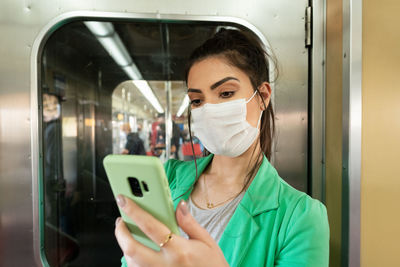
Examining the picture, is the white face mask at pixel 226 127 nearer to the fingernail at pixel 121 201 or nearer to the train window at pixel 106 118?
the fingernail at pixel 121 201

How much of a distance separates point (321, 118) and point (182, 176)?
3.07ft

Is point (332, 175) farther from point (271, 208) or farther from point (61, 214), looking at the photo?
point (61, 214)

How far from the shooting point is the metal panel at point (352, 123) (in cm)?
124

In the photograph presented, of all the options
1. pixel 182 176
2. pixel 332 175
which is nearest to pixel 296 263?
pixel 182 176

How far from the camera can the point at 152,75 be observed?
204cm

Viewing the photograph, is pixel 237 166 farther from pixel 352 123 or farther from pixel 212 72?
pixel 352 123

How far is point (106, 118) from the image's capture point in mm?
2029

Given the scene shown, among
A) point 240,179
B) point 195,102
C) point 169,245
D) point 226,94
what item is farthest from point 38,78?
point 169,245

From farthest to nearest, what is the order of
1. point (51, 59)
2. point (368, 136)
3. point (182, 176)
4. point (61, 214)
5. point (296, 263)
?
point (61, 214), point (51, 59), point (368, 136), point (182, 176), point (296, 263)

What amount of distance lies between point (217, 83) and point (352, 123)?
802 mm

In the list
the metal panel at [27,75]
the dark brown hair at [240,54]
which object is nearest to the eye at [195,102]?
the dark brown hair at [240,54]

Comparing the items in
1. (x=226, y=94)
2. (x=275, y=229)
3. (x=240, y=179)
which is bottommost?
(x=275, y=229)

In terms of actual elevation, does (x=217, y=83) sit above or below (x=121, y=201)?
above

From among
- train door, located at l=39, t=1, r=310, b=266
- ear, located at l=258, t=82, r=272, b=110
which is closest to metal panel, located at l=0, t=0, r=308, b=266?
train door, located at l=39, t=1, r=310, b=266
